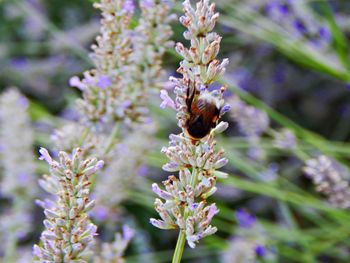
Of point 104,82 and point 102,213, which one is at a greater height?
point 102,213

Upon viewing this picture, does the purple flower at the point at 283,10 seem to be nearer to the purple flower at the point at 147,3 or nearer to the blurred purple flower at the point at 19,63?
the purple flower at the point at 147,3

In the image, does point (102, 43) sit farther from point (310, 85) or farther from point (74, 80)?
point (310, 85)

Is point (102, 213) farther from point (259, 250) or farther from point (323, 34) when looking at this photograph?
point (323, 34)

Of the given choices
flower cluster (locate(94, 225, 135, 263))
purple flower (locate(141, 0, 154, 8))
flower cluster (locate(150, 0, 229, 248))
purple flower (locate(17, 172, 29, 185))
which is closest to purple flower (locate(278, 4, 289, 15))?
purple flower (locate(17, 172, 29, 185))

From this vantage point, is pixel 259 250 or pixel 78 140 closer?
pixel 78 140

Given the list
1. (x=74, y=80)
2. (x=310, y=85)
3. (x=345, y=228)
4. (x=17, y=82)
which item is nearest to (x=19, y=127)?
(x=74, y=80)

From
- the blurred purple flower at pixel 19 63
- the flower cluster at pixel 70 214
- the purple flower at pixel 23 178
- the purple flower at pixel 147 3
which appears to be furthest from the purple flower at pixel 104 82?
the blurred purple flower at pixel 19 63

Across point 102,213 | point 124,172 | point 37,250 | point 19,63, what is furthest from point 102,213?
point 19,63
